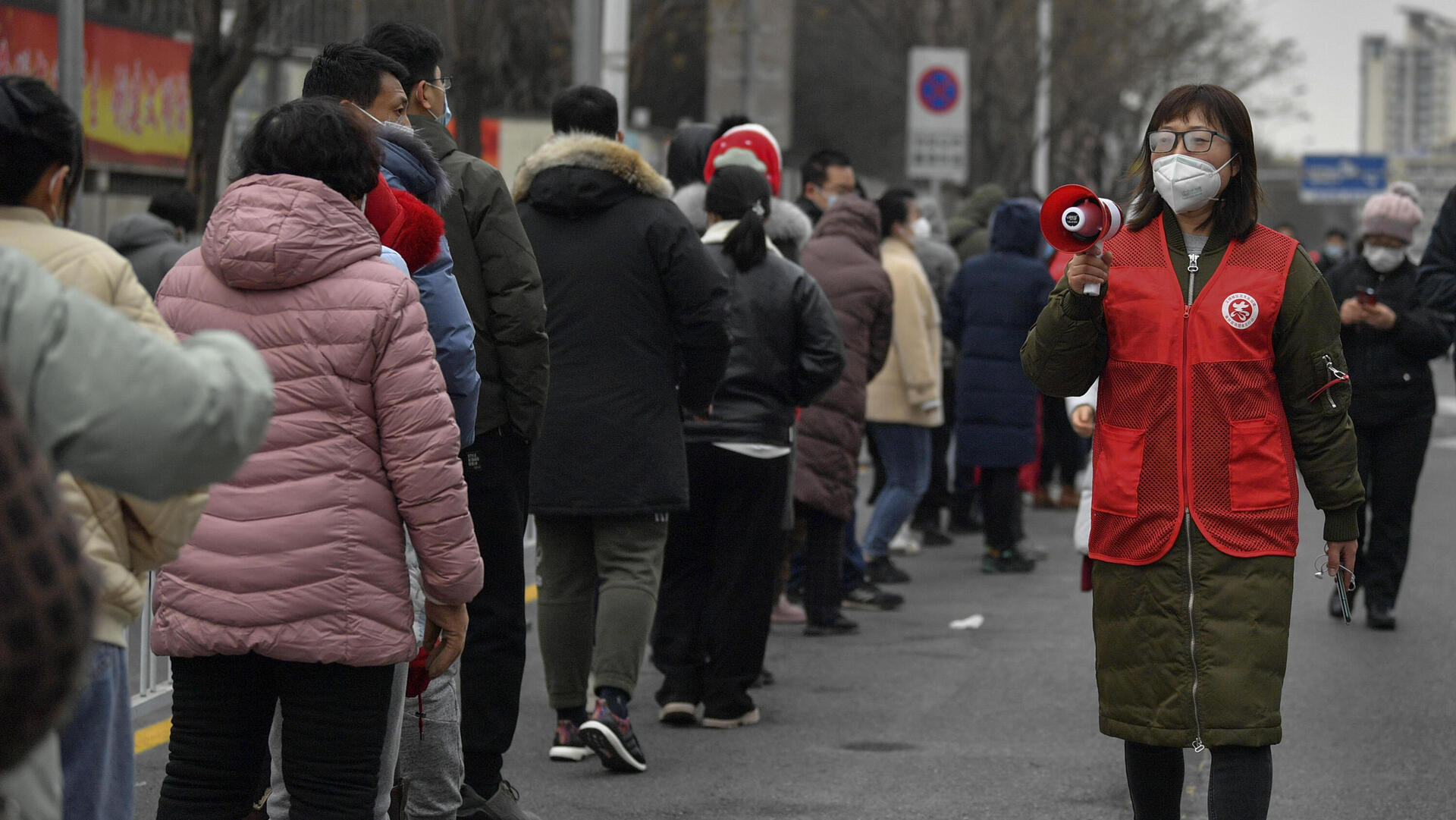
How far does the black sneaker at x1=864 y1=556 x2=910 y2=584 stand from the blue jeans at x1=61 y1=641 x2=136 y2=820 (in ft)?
23.2

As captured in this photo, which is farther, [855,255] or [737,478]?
[855,255]

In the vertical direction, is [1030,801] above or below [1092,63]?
below

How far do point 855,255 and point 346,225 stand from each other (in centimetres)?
488

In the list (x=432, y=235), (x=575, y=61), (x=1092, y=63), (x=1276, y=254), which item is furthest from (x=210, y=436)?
(x=1092, y=63)

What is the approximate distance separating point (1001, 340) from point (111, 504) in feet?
26.1

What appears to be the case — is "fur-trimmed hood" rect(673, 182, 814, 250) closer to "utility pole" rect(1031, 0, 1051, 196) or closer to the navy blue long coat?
the navy blue long coat

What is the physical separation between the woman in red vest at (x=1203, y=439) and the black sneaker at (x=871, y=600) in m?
5.03

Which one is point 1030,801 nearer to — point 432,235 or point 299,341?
point 432,235

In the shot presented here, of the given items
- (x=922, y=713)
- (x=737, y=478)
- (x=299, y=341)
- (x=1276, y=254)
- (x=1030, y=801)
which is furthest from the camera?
(x=922, y=713)

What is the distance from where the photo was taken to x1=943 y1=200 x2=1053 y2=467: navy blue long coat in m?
10.3

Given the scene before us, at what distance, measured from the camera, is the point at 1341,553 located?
164 inches

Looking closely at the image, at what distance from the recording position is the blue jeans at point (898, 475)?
9.61m

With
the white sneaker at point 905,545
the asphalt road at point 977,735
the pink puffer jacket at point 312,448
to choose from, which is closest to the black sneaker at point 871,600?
the asphalt road at point 977,735

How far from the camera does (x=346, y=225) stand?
3.52 m
